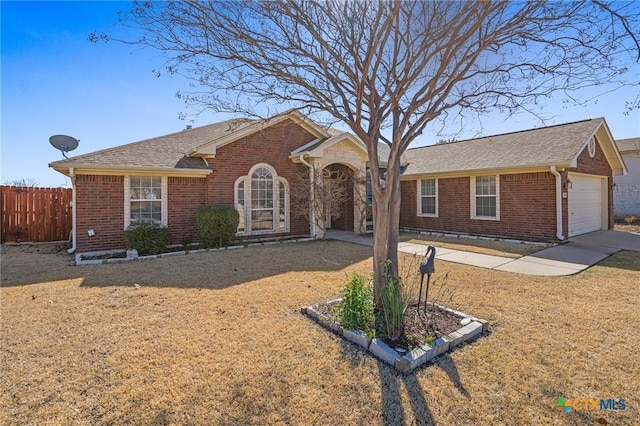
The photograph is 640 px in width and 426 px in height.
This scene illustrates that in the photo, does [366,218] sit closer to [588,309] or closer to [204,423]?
[588,309]

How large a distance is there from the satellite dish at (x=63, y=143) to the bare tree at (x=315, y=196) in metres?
8.02

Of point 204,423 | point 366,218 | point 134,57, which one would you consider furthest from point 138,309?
Answer: point 366,218

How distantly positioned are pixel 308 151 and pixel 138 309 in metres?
8.69

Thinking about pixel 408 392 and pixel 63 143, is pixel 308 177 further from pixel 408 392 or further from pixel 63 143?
pixel 408 392

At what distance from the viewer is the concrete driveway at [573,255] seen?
7644 mm

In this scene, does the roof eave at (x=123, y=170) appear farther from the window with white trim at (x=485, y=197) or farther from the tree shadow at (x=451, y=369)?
the window with white trim at (x=485, y=197)

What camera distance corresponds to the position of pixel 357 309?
14.4ft

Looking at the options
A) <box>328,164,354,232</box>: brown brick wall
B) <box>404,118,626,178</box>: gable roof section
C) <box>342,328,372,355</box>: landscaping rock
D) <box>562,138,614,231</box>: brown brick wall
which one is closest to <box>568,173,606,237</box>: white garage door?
<box>562,138,614,231</box>: brown brick wall

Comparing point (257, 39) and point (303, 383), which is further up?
point (257, 39)

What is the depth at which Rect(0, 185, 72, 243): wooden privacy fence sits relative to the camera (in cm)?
1242

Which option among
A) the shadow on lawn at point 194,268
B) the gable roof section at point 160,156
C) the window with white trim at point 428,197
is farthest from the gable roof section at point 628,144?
the shadow on lawn at point 194,268

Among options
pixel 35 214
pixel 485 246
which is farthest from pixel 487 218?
pixel 35 214

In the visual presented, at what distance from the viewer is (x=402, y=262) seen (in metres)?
8.27

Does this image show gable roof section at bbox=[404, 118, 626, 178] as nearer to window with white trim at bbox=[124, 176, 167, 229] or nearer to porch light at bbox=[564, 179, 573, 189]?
porch light at bbox=[564, 179, 573, 189]
